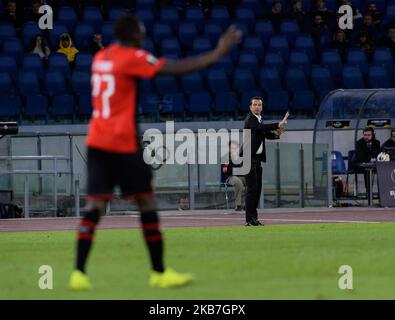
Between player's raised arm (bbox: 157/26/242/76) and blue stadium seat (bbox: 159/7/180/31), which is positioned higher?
blue stadium seat (bbox: 159/7/180/31)

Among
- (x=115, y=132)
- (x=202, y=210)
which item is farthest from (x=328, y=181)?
(x=115, y=132)

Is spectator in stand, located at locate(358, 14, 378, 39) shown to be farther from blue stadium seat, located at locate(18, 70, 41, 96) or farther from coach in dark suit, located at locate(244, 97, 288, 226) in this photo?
Answer: coach in dark suit, located at locate(244, 97, 288, 226)

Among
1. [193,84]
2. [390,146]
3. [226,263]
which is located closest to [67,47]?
[193,84]

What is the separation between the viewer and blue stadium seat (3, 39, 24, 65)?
3134cm

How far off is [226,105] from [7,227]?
10.0 metres

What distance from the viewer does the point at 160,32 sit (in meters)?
32.7

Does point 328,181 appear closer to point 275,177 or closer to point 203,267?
point 275,177

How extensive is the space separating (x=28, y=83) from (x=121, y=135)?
2089cm

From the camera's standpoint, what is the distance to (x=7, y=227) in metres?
22.7

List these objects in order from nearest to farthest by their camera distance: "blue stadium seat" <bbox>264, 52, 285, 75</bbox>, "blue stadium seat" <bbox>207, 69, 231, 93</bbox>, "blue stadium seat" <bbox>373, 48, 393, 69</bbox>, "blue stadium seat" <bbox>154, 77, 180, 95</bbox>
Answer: "blue stadium seat" <bbox>154, 77, 180, 95</bbox> < "blue stadium seat" <bbox>207, 69, 231, 93</bbox> < "blue stadium seat" <bbox>264, 52, 285, 75</bbox> < "blue stadium seat" <bbox>373, 48, 393, 69</bbox>

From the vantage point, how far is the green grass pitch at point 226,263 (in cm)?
1002

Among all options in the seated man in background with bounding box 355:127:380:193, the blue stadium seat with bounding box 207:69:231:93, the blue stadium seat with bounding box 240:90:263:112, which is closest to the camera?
the seated man in background with bounding box 355:127:380:193

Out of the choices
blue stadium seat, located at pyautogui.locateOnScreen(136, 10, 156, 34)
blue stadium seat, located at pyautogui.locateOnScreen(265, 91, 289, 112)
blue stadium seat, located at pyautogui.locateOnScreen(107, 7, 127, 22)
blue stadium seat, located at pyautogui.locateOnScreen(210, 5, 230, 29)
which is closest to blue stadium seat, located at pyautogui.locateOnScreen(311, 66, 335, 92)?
blue stadium seat, located at pyautogui.locateOnScreen(265, 91, 289, 112)

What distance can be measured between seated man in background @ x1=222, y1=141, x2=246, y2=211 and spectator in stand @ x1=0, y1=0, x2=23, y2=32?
751 centimetres
